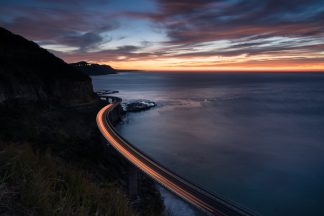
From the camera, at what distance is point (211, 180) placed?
3091cm

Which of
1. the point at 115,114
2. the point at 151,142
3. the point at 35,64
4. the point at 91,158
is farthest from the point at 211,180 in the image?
the point at 35,64

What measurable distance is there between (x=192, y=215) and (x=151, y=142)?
27181 millimetres

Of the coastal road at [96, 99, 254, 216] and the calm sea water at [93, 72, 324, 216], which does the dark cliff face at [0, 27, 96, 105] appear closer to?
the calm sea water at [93, 72, 324, 216]

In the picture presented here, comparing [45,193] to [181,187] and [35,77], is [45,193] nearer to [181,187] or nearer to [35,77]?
[181,187]

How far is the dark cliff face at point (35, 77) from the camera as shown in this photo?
158 ft

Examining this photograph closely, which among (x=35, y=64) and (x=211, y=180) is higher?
(x=35, y=64)

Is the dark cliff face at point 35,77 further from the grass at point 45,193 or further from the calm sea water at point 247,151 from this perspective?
the grass at point 45,193

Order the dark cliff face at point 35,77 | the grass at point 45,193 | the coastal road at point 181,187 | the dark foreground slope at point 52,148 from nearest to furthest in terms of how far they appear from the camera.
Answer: the grass at point 45,193
the dark foreground slope at point 52,148
the coastal road at point 181,187
the dark cliff face at point 35,77

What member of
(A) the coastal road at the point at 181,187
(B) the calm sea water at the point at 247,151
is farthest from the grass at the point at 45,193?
A: (B) the calm sea water at the point at 247,151

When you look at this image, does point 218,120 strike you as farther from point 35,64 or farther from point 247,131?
point 35,64

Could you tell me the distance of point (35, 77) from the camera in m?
58.2

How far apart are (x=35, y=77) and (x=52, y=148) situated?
4302cm

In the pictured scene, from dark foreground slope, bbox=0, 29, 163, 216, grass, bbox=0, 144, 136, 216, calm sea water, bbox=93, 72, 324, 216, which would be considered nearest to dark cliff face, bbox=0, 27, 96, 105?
dark foreground slope, bbox=0, 29, 163, 216

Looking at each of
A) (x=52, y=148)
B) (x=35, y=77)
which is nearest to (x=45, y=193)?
(x=52, y=148)
